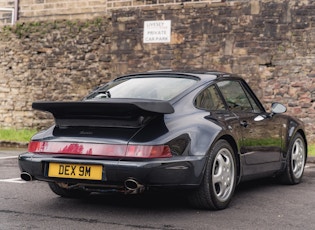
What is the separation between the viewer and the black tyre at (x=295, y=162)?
6824 mm

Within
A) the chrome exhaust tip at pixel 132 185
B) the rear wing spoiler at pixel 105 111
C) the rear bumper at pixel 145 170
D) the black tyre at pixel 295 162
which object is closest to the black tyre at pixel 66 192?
the rear bumper at pixel 145 170

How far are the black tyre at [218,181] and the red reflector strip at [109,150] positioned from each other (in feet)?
1.49

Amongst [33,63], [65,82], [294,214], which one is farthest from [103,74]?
[294,214]

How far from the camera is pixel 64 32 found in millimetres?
16625

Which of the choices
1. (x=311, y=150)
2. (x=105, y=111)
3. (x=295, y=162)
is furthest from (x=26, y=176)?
(x=311, y=150)

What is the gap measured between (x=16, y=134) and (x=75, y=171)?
11182 millimetres

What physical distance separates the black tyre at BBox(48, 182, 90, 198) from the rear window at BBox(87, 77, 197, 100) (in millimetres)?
921

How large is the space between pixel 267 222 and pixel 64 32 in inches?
501

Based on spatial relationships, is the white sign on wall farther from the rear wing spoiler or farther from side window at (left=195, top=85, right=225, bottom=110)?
the rear wing spoiler

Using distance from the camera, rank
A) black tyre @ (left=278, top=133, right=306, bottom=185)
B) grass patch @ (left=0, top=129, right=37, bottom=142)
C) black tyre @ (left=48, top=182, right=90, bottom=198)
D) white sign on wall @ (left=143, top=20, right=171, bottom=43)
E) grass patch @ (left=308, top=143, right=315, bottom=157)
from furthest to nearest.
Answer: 1. white sign on wall @ (left=143, top=20, right=171, bottom=43)
2. grass patch @ (left=0, top=129, right=37, bottom=142)
3. grass patch @ (left=308, top=143, right=315, bottom=157)
4. black tyre @ (left=278, top=133, right=306, bottom=185)
5. black tyre @ (left=48, top=182, right=90, bottom=198)

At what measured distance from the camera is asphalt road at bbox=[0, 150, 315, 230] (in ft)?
15.2

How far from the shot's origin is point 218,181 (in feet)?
17.1

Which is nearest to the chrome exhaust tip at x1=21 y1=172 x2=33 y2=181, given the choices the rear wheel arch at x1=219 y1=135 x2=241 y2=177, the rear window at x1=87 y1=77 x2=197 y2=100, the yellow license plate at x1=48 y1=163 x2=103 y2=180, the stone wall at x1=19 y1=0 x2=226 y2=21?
the yellow license plate at x1=48 y1=163 x2=103 y2=180

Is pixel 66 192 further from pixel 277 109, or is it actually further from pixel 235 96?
pixel 277 109
